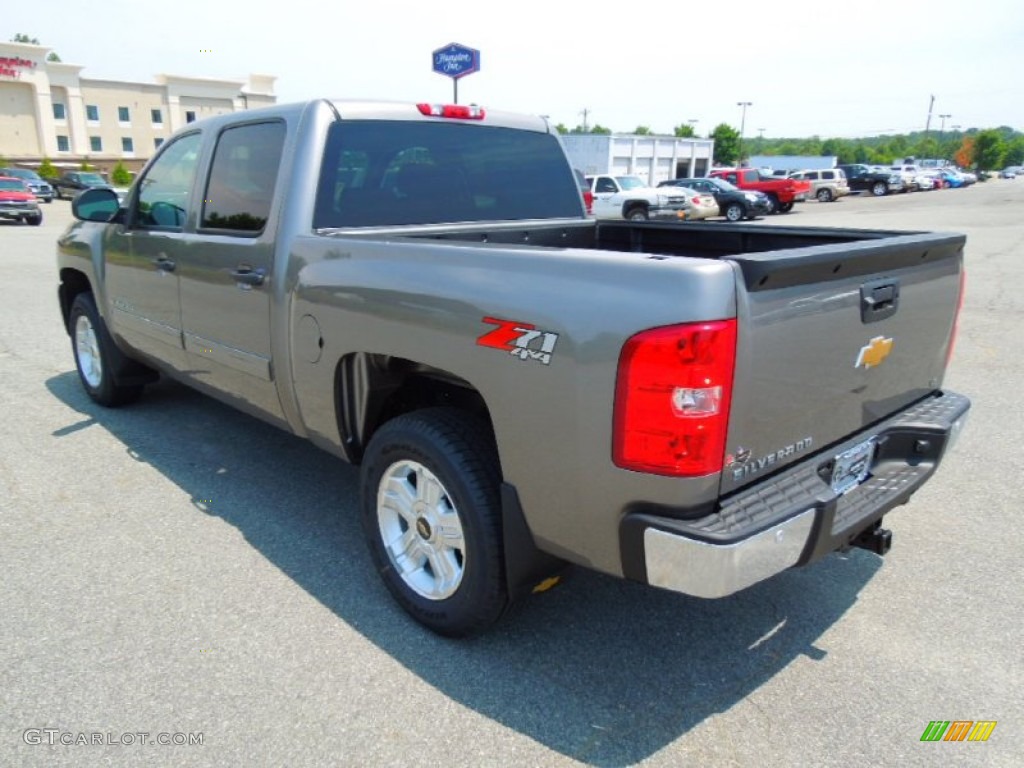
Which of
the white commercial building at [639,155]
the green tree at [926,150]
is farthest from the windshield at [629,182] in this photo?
the green tree at [926,150]

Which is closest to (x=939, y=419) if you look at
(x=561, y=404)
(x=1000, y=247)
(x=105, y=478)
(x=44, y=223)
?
(x=561, y=404)

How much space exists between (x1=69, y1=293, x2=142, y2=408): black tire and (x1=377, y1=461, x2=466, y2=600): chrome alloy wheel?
10.9 feet

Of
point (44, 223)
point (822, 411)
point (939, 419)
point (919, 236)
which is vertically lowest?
point (44, 223)

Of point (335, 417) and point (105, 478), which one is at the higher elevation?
point (335, 417)

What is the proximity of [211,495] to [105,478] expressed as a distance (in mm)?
742

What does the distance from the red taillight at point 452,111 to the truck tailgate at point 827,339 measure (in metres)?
2.25

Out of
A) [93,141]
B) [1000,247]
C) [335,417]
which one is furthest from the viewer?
[93,141]

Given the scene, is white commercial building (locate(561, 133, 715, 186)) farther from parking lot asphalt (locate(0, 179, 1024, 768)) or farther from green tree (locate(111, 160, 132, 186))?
parking lot asphalt (locate(0, 179, 1024, 768))

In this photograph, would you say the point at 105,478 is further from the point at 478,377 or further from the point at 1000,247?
the point at 1000,247

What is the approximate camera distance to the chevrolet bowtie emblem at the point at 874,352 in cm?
254

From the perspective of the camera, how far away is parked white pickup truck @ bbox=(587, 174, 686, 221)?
2439 centimetres

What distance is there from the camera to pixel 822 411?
8.05 feet

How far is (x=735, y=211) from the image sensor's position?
28.8 metres

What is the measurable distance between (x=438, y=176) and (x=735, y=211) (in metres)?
27.1
